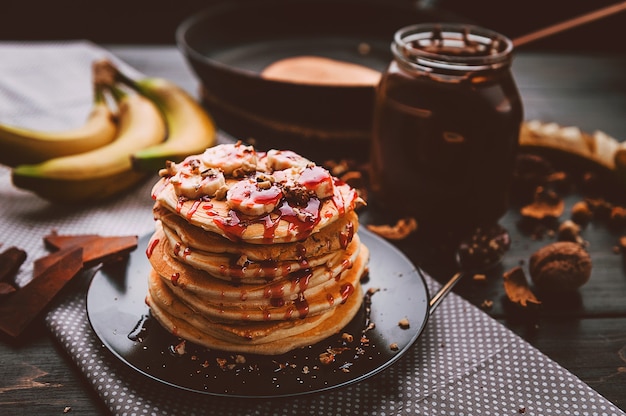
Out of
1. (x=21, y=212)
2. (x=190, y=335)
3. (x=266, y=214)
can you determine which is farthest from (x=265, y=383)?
(x=21, y=212)

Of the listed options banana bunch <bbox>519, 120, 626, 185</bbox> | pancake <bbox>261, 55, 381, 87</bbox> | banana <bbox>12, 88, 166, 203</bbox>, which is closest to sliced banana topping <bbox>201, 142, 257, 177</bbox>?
banana <bbox>12, 88, 166, 203</bbox>

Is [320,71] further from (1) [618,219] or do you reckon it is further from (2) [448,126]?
(1) [618,219]

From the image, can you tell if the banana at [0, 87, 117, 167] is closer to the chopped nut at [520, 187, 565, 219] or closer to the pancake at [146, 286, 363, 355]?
the pancake at [146, 286, 363, 355]

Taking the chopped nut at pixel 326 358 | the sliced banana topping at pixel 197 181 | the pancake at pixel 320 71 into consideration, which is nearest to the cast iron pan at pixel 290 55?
the pancake at pixel 320 71

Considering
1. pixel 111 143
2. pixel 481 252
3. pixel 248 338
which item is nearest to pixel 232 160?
pixel 248 338

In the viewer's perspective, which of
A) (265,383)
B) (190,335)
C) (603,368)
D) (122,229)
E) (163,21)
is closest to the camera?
(265,383)

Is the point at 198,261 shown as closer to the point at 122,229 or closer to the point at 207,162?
the point at 207,162
